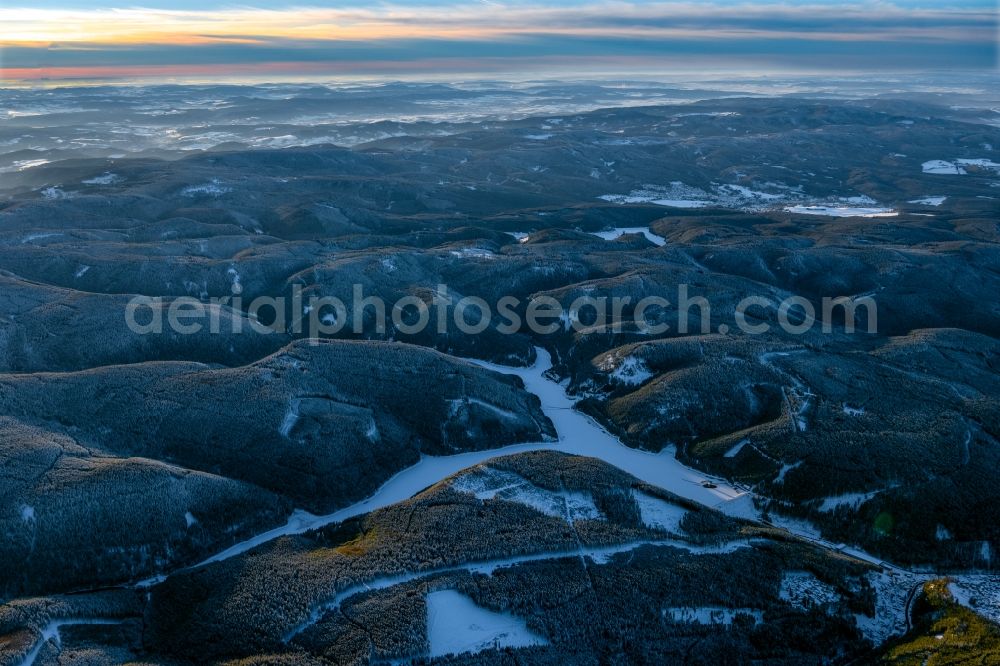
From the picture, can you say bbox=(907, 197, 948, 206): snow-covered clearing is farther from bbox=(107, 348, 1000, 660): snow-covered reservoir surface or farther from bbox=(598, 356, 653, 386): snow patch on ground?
bbox=(107, 348, 1000, 660): snow-covered reservoir surface

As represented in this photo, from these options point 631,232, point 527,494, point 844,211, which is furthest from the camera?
point 844,211

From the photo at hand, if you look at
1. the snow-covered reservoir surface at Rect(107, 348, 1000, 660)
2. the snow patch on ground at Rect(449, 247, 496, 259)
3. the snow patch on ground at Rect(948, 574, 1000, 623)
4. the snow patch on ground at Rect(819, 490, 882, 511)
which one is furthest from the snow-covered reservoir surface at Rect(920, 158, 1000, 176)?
the snow patch on ground at Rect(948, 574, 1000, 623)

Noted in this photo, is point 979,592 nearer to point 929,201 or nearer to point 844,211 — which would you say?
point 844,211

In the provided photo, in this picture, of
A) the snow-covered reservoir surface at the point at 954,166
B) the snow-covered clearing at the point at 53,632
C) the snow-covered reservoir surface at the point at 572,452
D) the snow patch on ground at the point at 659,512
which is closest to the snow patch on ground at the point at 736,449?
the snow-covered reservoir surface at the point at 572,452

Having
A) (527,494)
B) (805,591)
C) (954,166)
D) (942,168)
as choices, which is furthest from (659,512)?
(954,166)

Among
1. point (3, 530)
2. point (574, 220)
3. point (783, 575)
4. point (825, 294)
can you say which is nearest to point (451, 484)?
point (783, 575)

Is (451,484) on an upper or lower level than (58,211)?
lower

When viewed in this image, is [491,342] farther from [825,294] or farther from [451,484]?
[825,294]
